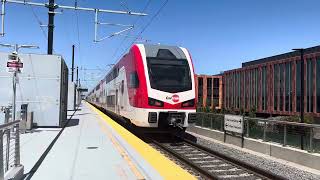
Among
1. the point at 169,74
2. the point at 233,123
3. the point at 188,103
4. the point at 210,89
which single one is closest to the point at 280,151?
the point at 233,123

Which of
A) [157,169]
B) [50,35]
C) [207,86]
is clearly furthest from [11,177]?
[207,86]

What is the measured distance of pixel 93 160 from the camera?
Result: 955 centimetres

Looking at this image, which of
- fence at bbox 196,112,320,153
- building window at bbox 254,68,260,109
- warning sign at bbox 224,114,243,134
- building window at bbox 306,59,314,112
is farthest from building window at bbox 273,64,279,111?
fence at bbox 196,112,320,153

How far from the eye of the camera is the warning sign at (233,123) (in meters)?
15.3

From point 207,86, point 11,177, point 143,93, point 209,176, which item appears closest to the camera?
point 11,177

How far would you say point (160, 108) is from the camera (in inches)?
595

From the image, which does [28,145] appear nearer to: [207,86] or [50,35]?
[50,35]

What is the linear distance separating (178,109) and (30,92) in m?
6.11

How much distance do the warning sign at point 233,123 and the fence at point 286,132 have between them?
0.21 m

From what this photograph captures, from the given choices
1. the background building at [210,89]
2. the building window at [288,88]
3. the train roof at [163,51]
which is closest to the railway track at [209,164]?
the train roof at [163,51]

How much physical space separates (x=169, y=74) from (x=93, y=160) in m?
6.75

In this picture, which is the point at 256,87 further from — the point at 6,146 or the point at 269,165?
the point at 6,146

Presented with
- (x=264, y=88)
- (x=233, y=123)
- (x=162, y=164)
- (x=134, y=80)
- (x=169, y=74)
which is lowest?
(x=162, y=164)

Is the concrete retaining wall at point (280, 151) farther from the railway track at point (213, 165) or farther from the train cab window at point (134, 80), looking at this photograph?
the train cab window at point (134, 80)
